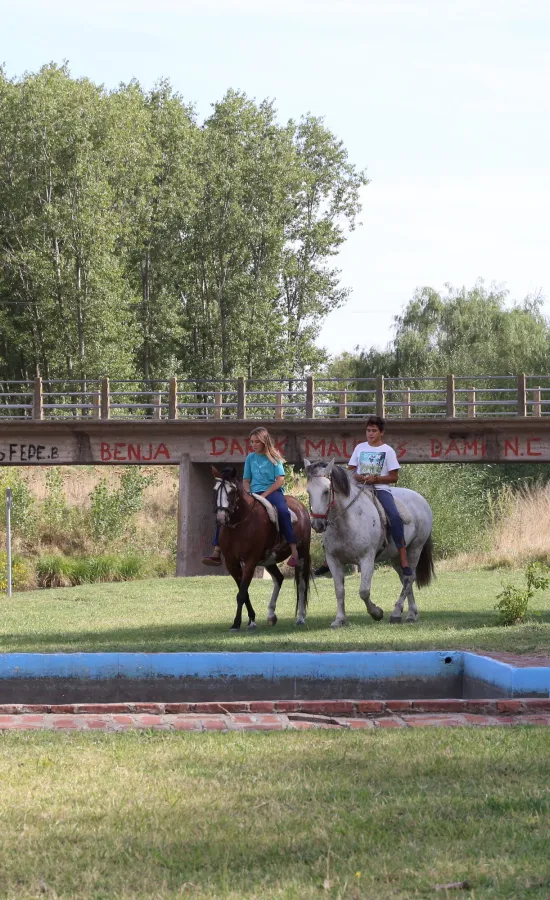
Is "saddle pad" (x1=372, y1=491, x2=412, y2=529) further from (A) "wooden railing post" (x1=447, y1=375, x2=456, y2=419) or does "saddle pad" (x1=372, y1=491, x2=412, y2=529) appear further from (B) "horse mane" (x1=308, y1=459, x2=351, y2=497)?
(A) "wooden railing post" (x1=447, y1=375, x2=456, y2=419)

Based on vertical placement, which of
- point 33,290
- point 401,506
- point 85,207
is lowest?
point 401,506

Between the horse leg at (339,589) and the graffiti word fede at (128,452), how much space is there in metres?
21.1

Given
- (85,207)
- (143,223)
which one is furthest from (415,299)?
(85,207)

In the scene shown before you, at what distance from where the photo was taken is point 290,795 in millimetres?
5586

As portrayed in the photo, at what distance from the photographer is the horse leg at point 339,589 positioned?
44.1ft

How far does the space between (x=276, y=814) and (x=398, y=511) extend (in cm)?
928

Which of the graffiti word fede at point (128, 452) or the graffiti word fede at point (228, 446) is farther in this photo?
the graffiti word fede at point (128, 452)

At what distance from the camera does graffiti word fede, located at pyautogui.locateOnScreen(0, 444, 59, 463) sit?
35.3m

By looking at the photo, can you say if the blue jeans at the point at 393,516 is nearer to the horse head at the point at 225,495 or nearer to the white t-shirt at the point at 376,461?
the white t-shirt at the point at 376,461

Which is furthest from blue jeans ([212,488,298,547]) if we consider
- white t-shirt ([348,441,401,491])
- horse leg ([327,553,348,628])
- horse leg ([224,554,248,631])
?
white t-shirt ([348,441,401,491])

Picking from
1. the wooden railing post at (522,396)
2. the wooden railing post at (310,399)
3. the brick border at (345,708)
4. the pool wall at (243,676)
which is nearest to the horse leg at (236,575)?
the pool wall at (243,676)

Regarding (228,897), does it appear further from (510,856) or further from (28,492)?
(28,492)

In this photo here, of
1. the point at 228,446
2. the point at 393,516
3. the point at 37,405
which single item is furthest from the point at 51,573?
the point at 393,516

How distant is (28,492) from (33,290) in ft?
38.5
